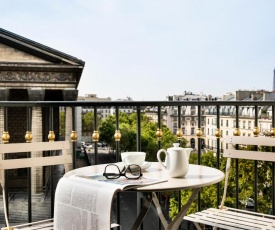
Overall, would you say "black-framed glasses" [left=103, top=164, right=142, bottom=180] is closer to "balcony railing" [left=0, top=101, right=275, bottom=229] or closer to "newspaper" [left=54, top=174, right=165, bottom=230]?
"newspaper" [left=54, top=174, right=165, bottom=230]

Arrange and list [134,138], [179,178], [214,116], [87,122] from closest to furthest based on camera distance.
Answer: [179,178] < [134,138] < [87,122] < [214,116]

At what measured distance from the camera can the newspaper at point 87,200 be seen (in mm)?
2600

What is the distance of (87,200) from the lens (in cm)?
270

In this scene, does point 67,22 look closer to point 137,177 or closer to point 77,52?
point 77,52

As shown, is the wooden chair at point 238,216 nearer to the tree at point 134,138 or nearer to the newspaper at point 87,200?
the newspaper at point 87,200

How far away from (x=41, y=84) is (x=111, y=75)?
271 ft

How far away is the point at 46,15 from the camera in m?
80.3

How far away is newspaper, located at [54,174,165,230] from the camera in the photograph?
260 centimetres

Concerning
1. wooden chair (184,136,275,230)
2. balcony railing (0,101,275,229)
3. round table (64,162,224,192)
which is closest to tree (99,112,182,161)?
balcony railing (0,101,275,229)

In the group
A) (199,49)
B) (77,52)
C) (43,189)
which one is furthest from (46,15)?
(43,189)

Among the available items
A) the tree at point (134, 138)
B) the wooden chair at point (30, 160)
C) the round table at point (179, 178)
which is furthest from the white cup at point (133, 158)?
the tree at point (134, 138)

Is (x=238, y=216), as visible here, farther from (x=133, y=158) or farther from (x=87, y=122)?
(x=87, y=122)

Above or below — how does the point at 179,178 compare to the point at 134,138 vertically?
above

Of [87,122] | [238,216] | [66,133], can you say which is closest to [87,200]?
[238,216]
